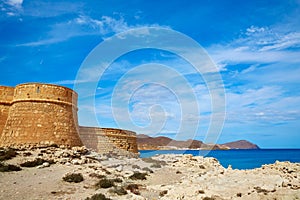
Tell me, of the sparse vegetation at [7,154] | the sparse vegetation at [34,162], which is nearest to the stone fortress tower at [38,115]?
the sparse vegetation at [7,154]

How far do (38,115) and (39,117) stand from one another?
0.15m

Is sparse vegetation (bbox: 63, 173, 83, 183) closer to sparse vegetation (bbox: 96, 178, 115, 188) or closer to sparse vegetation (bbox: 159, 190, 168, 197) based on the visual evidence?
sparse vegetation (bbox: 96, 178, 115, 188)

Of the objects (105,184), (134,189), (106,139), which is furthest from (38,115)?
(134,189)

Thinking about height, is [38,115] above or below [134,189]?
above

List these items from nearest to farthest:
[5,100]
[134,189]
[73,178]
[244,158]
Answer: [134,189], [73,178], [5,100], [244,158]

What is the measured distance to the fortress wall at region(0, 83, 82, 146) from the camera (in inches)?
683

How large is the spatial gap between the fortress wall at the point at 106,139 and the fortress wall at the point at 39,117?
3136 millimetres

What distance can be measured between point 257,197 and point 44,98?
48.2 feet

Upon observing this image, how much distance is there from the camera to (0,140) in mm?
17719

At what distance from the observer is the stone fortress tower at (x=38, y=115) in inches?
684

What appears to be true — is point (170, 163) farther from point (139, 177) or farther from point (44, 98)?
point (44, 98)

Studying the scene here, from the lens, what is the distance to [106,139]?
23.9m

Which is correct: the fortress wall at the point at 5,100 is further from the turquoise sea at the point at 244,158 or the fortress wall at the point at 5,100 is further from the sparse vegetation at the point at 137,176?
the turquoise sea at the point at 244,158

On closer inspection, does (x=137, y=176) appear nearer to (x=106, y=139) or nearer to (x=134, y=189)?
(x=134, y=189)
